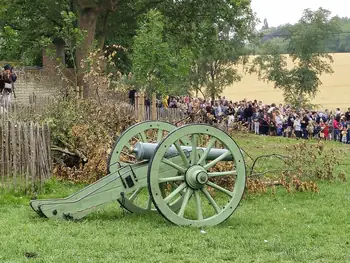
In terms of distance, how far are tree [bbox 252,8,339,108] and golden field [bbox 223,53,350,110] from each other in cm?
1719

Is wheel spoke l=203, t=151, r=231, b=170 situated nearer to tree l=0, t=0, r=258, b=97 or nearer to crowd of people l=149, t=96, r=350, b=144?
tree l=0, t=0, r=258, b=97

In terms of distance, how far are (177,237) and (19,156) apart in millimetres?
4229

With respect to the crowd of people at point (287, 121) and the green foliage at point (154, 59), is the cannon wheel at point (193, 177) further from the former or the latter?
the crowd of people at point (287, 121)

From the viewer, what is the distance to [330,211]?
10094 millimetres

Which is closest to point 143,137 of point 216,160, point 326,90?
point 216,160

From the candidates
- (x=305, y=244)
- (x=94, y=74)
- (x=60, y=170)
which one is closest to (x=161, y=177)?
(x=305, y=244)

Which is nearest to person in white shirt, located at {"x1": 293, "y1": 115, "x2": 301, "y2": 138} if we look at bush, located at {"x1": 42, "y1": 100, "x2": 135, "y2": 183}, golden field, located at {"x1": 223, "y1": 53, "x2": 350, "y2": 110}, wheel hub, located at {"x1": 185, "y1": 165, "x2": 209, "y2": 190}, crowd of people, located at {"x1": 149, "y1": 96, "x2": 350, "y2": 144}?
crowd of people, located at {"x1": 149, "y1": 96, "x2": 350, "y2": 144}

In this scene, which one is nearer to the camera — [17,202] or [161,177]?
[161,177]

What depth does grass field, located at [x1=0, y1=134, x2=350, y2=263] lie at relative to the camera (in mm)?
7035

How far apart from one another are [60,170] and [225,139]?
5.26m

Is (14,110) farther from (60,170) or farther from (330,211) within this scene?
(330,211)

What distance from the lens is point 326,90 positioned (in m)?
80.6

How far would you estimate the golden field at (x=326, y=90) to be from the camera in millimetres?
74188

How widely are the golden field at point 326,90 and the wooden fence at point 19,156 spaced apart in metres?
59.0
